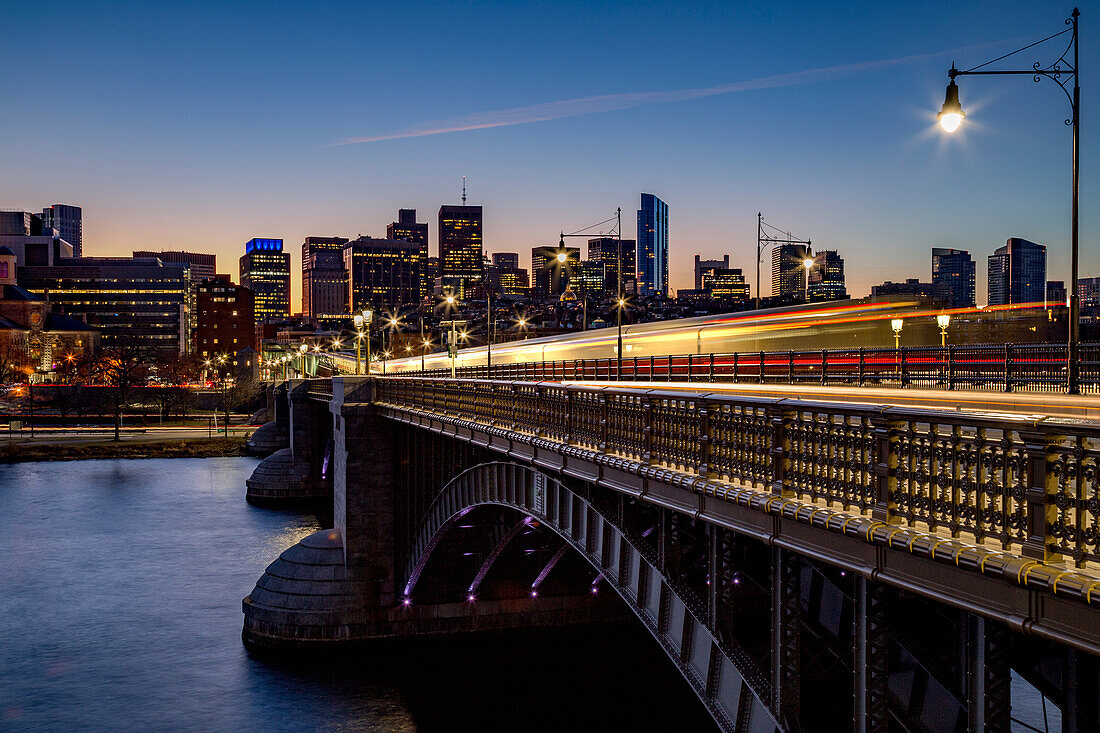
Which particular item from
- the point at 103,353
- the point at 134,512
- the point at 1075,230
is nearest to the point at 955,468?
the point at 1075,230

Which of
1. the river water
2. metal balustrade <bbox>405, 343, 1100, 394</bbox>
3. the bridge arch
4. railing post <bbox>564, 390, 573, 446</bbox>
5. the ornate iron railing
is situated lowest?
the river water

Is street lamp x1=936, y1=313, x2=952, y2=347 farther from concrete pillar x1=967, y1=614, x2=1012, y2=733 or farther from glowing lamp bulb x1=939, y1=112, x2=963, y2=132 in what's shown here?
concrete pillar x1=967, y1=614, x2=1012, y2=733

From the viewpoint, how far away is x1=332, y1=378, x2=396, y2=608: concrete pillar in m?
28.7

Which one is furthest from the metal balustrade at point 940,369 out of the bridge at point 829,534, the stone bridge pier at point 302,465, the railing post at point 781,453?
the stone bridge pier at point 302,465

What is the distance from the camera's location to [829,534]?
307 inches

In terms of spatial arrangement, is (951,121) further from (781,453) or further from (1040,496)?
(1040,496)

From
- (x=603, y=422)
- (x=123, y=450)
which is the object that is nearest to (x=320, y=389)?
(x=123, y=450)

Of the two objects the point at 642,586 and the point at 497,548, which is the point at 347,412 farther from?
the point at 642,586

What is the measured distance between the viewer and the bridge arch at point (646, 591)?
9.66 metres

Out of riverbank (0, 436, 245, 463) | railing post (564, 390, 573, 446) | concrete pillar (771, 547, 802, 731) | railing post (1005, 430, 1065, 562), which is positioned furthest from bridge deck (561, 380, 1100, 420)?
riverbank (0, 436, 245, 463)

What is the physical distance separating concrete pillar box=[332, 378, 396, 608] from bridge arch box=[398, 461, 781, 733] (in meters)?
8.35

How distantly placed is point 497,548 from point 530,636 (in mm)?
3962

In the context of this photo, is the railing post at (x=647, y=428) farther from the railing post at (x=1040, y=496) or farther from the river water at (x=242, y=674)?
the river water at (x=242, y=674)

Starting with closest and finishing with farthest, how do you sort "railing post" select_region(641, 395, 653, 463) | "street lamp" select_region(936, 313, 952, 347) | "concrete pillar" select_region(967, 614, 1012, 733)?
"concrete pillar" select_region(967, 614, 1012, 733), "railing post" select_region(641, 395, 653, 463), "street lamp" select_region(936, 313, 952, 347)
